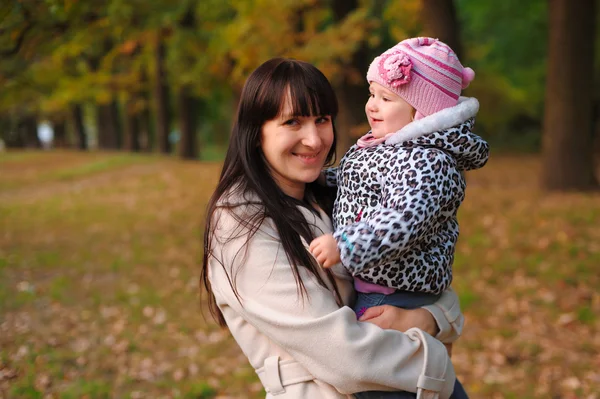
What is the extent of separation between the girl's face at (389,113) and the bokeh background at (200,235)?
3592 mm

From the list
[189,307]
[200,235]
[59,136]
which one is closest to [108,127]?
[59,136]

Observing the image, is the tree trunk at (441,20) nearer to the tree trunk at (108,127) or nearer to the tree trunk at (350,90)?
the tree trunk at (350,90)

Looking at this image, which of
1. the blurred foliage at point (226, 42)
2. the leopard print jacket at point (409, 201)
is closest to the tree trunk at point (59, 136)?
the blurred foliage at point (226, 42)

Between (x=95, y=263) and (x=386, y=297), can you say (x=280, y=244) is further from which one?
(x=95, y=263)

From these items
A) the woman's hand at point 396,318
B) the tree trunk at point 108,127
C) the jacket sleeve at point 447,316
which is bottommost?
the tree trunk at point 108,127

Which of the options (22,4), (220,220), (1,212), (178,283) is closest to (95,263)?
(178,283)

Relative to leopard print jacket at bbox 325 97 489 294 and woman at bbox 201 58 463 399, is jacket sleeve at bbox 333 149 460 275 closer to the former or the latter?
leopard print jacket at bbox 325 97 489 294

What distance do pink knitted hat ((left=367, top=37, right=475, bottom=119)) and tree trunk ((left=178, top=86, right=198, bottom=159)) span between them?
70.3 feet

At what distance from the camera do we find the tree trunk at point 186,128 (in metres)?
23.0

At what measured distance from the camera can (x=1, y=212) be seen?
47.0 feet

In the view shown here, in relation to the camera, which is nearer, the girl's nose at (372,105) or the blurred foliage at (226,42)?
the girl's nose at (372,105)

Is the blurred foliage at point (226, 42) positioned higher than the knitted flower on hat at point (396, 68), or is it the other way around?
the knitted flower on hat at point (396, 68)

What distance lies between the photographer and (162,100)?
23.4 m

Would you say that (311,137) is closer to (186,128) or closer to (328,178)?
(328,178)
